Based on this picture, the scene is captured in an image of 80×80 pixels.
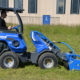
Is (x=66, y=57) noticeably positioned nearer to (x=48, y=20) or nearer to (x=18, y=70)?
(x=18, y=70)

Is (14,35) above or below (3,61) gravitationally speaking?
above

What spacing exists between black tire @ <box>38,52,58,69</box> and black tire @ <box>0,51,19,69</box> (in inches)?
25.3

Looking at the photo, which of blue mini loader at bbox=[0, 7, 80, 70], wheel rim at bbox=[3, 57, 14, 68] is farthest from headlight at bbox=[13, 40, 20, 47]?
wheel rim at bbox=[3, 57, 14, 68]

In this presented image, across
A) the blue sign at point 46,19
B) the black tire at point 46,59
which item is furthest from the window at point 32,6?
the black tire at point 46,59

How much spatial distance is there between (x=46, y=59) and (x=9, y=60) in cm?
100

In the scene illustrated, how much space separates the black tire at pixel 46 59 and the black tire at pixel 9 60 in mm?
642

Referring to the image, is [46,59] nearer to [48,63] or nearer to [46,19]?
[48,63]

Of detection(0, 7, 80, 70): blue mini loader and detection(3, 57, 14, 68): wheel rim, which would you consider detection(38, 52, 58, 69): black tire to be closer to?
detection(0, 7, 80, 70): blue mini loader

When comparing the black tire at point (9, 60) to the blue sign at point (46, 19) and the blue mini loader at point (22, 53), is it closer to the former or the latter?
the blue mini loader at point (22, 53)

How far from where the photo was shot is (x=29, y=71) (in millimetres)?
5617

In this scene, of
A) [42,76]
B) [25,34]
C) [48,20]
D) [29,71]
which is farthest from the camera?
[48,20]

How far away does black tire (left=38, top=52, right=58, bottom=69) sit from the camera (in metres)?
5.68

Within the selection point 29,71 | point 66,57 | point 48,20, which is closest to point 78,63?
point 66,57

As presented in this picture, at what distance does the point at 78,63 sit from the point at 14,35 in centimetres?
185
